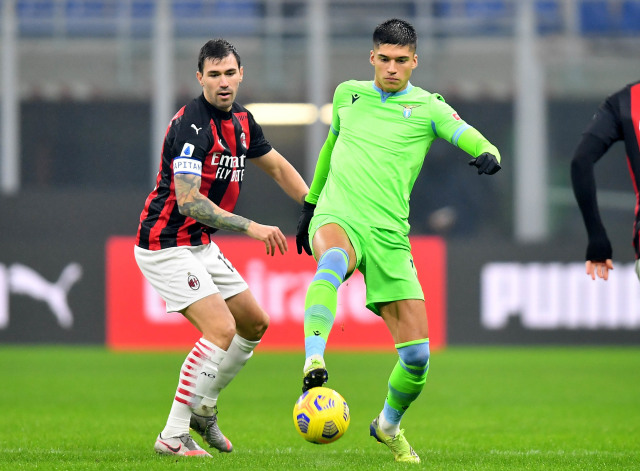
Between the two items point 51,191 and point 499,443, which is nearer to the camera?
point 499,443

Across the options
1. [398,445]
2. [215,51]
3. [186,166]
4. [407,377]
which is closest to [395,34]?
[215,51]

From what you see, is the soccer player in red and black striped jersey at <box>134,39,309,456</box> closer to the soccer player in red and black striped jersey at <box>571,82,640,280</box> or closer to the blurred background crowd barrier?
the soccer player in red and black striped jersey at <box>571,82,640,280</box>

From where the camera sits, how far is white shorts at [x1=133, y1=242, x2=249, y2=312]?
6.46 m

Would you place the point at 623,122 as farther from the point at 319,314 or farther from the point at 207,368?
the point at 207,368

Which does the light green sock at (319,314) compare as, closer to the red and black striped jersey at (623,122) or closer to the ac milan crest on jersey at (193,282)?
the ac milan crest on jersey at (193,282)

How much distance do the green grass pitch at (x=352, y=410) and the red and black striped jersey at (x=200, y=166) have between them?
1.28 metres

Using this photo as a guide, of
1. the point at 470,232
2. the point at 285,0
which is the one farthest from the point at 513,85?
the point at 285,0

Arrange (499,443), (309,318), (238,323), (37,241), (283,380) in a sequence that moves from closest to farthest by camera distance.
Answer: (309,318) → (238,323) → (499,443) → (283,380) → (37,241)

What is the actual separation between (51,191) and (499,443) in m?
10.4

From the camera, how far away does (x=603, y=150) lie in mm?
5648

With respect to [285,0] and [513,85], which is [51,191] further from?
[513,85]

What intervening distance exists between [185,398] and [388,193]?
1.61 metres

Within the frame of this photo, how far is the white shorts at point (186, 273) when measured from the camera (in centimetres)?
646

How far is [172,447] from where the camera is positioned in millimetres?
6285
